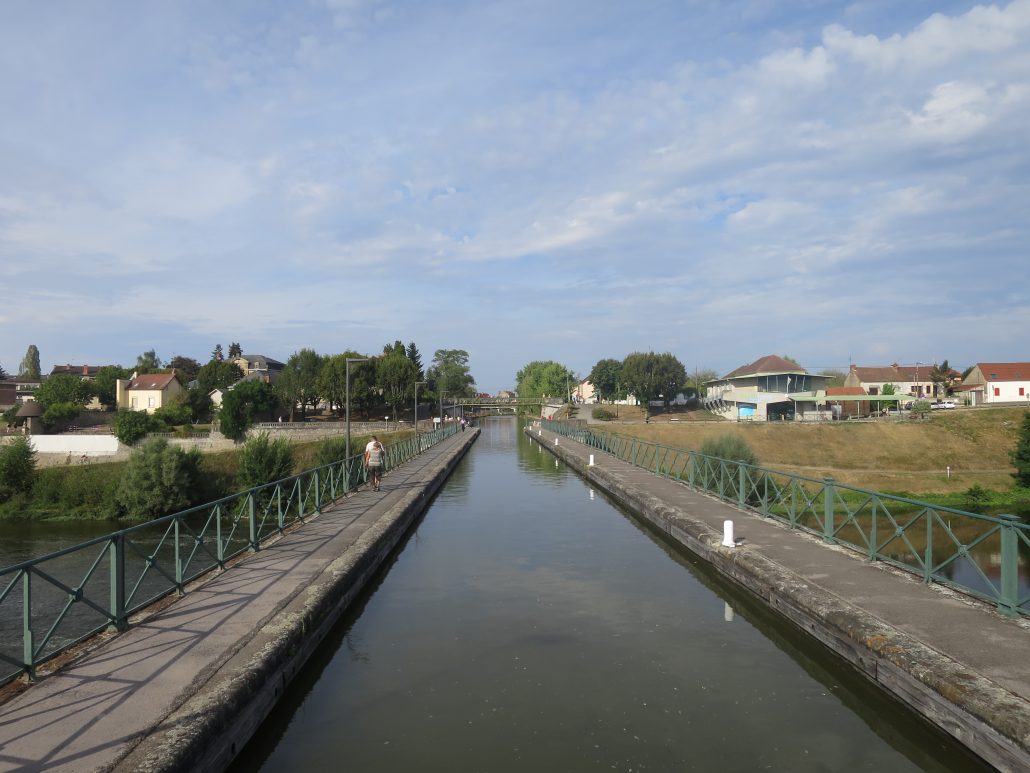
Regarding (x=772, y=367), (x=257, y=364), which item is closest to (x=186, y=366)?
(x=257, y=364)

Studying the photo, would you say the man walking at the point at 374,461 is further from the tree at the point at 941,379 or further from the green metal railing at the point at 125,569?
the tree at the point at 941,379

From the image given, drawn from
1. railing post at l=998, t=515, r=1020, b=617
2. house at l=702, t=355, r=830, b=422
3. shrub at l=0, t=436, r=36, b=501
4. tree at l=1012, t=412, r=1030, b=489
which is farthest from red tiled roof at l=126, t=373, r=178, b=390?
railing post at l=998, t=515, r=1020, b=617

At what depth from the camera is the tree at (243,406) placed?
65.0 metres

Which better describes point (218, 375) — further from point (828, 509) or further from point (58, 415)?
point (828, 509)

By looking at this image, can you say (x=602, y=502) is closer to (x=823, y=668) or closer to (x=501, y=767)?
(x=823, y=668)

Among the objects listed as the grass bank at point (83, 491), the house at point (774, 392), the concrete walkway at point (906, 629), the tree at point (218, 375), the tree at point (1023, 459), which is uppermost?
the tree at point (218, 375)

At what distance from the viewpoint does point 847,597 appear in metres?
7.93

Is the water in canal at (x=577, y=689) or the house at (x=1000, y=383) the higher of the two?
the house at (x=1000, y=383)

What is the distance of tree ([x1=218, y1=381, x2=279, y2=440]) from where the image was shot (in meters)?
65.0

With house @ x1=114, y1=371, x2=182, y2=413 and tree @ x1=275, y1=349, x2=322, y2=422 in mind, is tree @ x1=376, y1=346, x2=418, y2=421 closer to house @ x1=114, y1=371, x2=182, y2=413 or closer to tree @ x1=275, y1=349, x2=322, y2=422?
tree @ x1=275, y1=349, x2=322, y2=422

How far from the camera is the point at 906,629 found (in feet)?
22.0

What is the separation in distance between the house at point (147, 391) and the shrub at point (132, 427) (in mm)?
26750

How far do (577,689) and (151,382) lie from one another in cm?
9536

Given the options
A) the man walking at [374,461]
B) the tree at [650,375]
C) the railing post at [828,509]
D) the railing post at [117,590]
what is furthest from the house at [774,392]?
Result: the railing post at [117,590]
